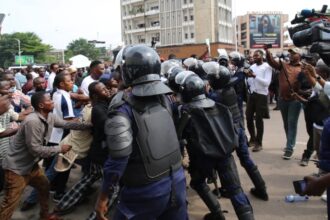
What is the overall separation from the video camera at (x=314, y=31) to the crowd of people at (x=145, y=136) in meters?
0.27

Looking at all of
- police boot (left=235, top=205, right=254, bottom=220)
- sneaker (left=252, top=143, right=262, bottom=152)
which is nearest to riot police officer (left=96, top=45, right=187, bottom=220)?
police boot (left=235, top=205, right=254, bottom=220)

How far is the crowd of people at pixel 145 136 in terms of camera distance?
8.13 feet

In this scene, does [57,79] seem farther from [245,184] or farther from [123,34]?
[123,34]

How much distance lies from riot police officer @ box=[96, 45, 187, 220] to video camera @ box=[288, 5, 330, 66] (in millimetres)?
1042

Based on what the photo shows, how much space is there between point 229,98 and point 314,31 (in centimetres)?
188

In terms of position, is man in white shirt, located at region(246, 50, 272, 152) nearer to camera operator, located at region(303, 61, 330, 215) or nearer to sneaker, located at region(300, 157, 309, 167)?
sneaker, located at region(300, 157, 309, 167)

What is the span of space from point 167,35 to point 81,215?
51459mm

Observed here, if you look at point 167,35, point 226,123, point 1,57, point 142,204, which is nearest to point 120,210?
point 142,204

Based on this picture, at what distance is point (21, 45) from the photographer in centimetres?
7000

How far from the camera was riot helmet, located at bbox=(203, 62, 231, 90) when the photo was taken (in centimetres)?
408

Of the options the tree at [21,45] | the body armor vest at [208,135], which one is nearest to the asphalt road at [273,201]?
the body armor vest at [208,135]

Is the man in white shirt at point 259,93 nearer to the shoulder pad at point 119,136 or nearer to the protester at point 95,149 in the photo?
the protester at point 95,149

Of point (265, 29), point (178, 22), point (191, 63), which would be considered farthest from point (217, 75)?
point (265, 29)

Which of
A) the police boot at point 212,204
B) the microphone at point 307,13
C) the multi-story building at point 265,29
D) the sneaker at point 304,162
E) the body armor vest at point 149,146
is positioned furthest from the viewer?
the multi-story building at point 265,29
